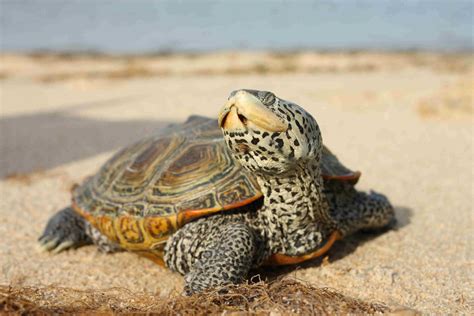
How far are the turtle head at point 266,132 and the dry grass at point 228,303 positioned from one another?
63 cm

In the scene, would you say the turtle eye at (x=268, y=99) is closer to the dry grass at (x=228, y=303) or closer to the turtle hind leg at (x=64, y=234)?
the dry grass at (x=228, y=303)

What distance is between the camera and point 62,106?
12516 millimetres

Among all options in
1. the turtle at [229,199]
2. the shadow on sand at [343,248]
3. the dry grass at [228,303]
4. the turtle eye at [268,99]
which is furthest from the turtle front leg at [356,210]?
the turtle eye at [268,99]

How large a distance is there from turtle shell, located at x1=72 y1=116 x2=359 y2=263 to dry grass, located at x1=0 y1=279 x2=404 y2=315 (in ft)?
1.95

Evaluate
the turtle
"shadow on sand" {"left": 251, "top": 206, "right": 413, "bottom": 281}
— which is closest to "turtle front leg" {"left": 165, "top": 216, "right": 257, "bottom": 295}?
the turtle

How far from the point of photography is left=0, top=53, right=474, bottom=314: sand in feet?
9.86

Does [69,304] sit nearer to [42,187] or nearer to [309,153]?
[309,153]

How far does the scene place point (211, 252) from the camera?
2680 millimetres

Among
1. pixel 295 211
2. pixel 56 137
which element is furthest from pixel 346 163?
pixel 56 137

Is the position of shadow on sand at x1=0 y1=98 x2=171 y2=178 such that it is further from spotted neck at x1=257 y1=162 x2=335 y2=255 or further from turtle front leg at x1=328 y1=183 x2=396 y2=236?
spotted neck at x1=257 y1=162 x2=335 y2=255

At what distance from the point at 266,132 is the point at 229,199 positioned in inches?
24.9

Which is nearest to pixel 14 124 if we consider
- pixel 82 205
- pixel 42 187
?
pixel 42 187

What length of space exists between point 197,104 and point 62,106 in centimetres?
371

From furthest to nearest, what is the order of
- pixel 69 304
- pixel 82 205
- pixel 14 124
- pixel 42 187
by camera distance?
pixel 14 124
pixel 42 187
pixel 82 205
pixel 69 304
